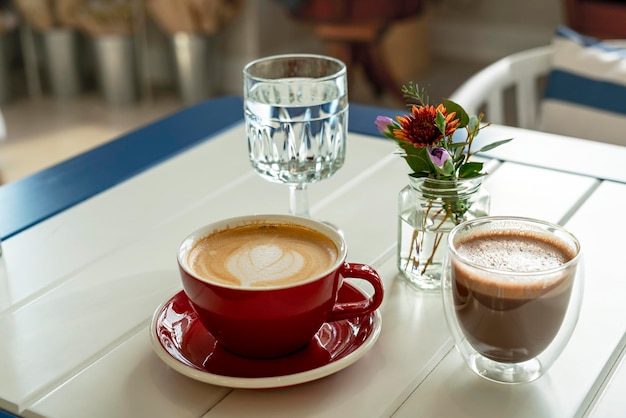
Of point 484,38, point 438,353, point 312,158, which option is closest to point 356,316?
point 438,353

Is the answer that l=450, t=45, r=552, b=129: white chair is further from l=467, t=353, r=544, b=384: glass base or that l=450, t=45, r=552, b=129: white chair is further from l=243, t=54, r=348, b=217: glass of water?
l=467, t=353, r=544, b=384: glass base

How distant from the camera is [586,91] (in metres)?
1.69

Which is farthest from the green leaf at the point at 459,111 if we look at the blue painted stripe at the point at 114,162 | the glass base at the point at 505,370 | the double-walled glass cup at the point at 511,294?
the blue painted stripe at the point at 114,162

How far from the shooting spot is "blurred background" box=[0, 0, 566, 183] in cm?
310

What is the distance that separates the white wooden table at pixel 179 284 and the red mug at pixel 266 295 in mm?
44

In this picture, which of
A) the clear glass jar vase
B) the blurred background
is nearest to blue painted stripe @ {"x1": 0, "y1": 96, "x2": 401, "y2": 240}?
the clear glass jar vase

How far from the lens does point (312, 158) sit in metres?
0.99

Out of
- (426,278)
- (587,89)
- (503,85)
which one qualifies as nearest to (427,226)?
(426,278)

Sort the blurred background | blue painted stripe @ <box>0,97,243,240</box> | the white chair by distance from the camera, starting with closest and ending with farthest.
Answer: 1. blue painted stripe @ <box>0,97,243,240</box>
2. the white chair
3. the blurred background

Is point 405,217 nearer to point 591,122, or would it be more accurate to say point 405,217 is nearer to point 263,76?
point 263,76

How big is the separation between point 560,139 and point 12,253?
75cm

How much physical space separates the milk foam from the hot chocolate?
0.45 feet

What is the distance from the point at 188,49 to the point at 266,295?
9.14 feet

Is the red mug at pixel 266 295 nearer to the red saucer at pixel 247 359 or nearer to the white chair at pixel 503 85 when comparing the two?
the red saucer at pixel 247 359
